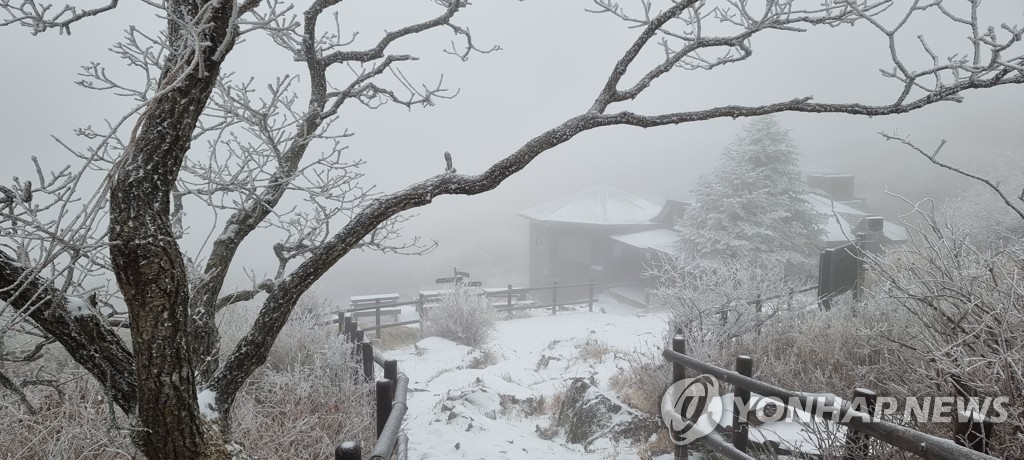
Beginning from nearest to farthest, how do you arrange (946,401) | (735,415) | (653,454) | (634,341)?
(946,401) → (735,415) → (653,454) → (634,341)

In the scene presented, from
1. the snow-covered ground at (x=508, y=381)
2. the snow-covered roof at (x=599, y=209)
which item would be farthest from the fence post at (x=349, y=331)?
→ the snow-covered roof at (x=599, y=209)

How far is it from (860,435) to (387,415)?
3.43 metres

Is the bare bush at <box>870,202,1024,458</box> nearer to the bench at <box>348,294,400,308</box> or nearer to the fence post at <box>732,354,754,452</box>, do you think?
the fence post at <box>732,354,754,452</box>

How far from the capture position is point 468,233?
8031cm

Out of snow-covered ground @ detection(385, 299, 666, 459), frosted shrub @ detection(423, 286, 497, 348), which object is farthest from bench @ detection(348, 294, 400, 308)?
snow-covered ground @ detection(385, 299, 666, 459)

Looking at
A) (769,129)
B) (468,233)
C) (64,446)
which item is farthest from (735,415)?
(468,233)

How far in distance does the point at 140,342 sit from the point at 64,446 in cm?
263

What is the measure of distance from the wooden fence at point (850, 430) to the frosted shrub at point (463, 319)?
868 centimetres

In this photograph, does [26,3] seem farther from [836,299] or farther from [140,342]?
[836,299]

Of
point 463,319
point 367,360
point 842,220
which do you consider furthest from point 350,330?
point 842,220

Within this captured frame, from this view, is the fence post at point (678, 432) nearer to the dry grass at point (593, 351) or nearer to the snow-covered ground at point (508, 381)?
the snow-covered ground at point (508, 381)

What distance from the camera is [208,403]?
8.68 ft

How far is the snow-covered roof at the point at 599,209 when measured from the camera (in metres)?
29.1

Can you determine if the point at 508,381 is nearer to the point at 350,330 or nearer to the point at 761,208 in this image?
the point at 350,330
